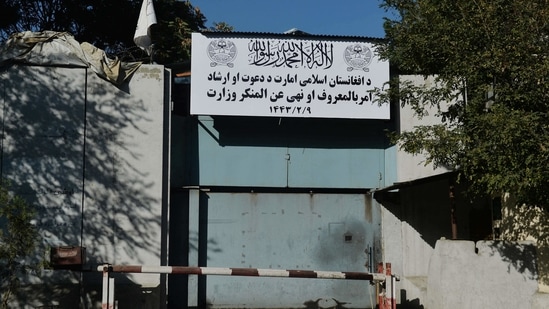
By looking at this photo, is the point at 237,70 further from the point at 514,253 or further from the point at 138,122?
the point at 514,253

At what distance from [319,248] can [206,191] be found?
266 centimetres

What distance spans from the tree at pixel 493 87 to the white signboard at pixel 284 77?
3.66m

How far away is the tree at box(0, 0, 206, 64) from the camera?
20000 millimetres

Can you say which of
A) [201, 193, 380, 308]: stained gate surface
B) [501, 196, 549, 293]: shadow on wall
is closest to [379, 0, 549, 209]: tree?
[501, 196, 549, 293]: shadow on wall

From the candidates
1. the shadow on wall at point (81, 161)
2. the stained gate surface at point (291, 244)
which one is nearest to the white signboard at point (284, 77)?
the shadow on wall at point (81, 161)

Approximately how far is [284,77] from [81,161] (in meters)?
4.28

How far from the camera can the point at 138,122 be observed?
11570 millimetres

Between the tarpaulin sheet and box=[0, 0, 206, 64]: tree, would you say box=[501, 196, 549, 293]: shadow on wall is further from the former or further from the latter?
box=[0, 0, 206, 64]: tree

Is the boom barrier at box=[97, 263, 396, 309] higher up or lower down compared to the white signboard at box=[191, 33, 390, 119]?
lower down

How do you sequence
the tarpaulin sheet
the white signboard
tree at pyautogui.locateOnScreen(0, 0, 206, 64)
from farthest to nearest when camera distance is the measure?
tree at pyautogui.locateOnScreen(0, 0, 206, 64)
the white signboard
the tarpaulin sheet

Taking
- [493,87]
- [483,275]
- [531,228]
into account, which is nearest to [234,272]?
[493,87]

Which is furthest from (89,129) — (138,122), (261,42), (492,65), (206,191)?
(492,65)

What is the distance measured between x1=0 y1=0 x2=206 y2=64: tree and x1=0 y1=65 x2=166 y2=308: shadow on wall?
27.9ft

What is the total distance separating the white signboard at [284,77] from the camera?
12125 millimetres
